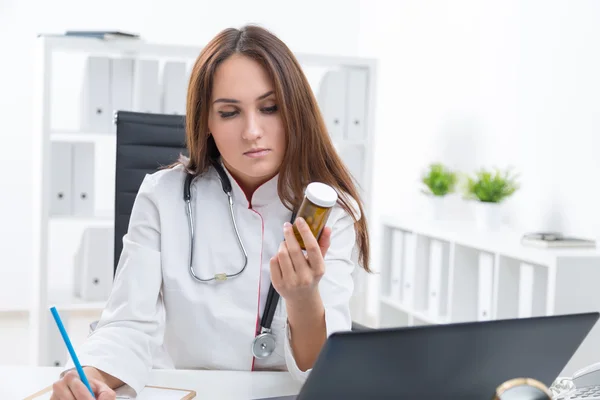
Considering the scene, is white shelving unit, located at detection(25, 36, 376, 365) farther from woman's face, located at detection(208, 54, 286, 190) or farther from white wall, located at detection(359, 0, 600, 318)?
woman's face, located at detection(208, 54, 286, 190)

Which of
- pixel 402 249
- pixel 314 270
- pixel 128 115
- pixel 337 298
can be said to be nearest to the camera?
pixel 314 270

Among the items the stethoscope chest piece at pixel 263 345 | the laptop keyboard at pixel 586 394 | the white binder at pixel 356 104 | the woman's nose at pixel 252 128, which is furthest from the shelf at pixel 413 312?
the laptop keyboard at pixel 586 394

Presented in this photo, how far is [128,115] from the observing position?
1.89m

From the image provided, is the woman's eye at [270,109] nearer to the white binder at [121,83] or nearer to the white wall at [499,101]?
the white wall at [499,101]

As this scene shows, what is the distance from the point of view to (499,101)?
3.09 metres

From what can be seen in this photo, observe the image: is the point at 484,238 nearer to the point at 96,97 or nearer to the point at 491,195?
the point at 491,195

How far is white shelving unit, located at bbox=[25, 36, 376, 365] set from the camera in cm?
296

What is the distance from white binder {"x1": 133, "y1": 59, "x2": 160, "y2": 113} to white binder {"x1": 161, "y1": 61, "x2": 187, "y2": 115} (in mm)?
47

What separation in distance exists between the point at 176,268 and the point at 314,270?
15.4 inches

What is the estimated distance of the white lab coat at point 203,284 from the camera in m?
1.26

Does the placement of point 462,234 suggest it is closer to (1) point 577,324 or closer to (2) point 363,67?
(2) point 363,67

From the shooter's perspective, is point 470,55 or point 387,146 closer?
point 470,55

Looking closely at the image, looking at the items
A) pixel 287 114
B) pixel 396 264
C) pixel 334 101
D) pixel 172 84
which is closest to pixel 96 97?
pixel 172 84

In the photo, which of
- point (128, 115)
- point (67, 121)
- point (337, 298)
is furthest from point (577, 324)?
point (67, 121)
